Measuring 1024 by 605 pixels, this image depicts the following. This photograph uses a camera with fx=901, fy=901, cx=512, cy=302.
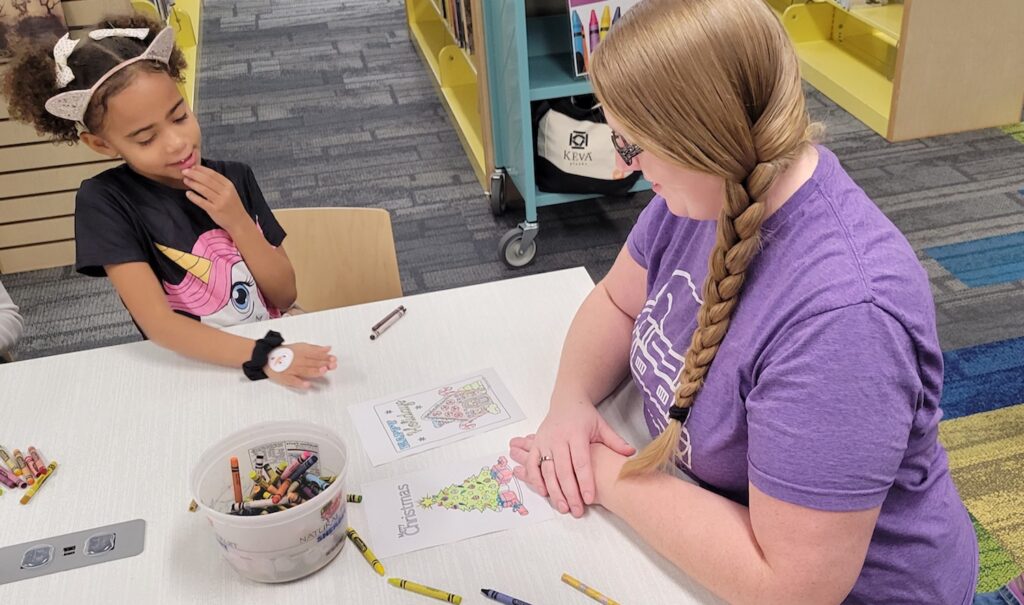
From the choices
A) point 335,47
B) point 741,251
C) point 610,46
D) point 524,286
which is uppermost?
point 610,46

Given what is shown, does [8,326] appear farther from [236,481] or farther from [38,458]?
[236,481]

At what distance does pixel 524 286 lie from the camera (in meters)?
1.52

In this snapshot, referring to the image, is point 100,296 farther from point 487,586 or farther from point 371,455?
point 487,586

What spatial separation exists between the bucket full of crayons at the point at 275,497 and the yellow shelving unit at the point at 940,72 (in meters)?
3.00

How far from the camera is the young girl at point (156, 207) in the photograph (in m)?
1.37

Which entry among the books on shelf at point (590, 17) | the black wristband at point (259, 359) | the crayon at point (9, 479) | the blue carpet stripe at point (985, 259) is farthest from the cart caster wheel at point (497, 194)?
the crayon at point (9, 479)

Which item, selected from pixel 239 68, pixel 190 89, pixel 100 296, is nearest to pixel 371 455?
pixel 100 296

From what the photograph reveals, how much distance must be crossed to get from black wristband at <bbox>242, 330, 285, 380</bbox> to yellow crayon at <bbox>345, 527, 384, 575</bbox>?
0.35 meters

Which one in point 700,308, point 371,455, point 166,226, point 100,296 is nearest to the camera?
point 700,308

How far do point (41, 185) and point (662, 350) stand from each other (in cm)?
263

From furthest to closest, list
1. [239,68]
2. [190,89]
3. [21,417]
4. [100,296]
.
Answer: [239,68]
[190,89]
[100,296]
[21,417]

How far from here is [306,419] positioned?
1.26 meters

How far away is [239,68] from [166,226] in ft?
11.4

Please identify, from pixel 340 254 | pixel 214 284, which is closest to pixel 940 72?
pixel 340 254
